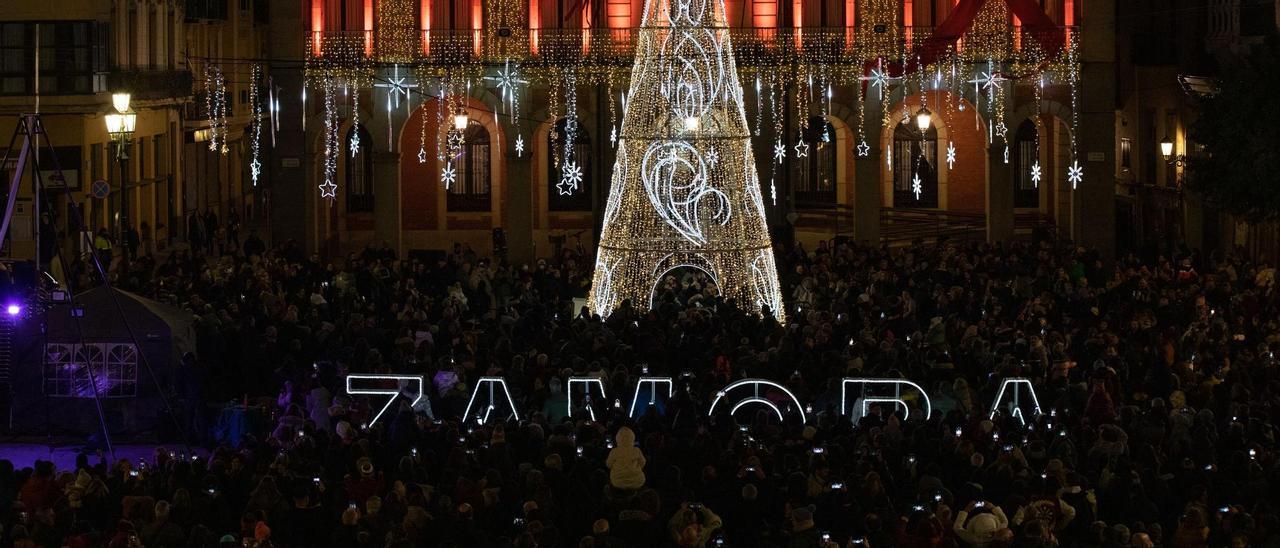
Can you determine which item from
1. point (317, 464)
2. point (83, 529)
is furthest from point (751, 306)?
point (83, 529)

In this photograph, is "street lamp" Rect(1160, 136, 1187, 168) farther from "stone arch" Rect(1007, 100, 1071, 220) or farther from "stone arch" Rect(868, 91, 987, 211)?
"stone arch" Rect(868, 91, 987, 211)

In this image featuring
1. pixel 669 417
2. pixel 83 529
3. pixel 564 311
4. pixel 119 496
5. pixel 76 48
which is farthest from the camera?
pixel 76 48

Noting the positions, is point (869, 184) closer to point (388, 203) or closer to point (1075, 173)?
point (1075, 173)

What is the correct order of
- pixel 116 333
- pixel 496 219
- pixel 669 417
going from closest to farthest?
1. pixel 669 417
2. pixel 116 333
3. pixel 496 219

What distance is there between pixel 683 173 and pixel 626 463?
485 inches

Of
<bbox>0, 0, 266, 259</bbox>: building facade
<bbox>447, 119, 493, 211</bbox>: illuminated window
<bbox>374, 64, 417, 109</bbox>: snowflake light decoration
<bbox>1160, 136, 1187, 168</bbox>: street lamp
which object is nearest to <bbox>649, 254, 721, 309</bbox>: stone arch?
<bbox>0, 0, 266, 259</bbox>: building facade

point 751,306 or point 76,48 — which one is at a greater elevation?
point 76,48

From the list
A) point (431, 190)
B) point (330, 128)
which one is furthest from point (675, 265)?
point (431, 190)

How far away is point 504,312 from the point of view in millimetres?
31938

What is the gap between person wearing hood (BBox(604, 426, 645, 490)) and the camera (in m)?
19.1

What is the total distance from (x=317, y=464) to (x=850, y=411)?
6235 millimetres

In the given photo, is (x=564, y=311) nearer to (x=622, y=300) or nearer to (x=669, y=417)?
(x=622, y=300)

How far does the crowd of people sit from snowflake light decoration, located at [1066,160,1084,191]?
10.5 meters

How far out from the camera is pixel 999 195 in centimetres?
4728
